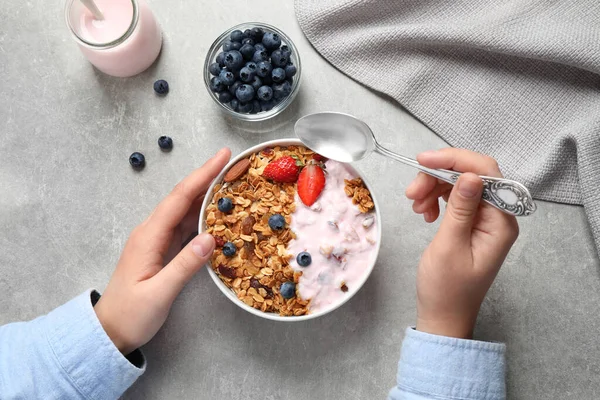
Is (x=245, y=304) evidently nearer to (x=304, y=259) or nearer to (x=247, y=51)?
(x=304, y=259)

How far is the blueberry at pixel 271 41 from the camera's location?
1200mm

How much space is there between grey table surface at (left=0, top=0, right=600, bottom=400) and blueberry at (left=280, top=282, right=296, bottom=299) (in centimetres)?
19

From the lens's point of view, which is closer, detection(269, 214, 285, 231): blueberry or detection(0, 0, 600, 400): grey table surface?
detection(269, 214, 285, 231): blueberry

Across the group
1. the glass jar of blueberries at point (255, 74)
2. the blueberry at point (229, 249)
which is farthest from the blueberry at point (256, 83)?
the blueberry at point (229, 249)

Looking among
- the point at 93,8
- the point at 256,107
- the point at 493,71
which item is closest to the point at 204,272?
the point at 256,107

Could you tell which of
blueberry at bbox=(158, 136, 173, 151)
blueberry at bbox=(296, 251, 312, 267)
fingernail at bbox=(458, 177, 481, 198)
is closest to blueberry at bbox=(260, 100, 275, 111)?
blueberry at bbox=(158, 136, 173, 151)

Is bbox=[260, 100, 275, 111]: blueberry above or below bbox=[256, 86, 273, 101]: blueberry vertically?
below

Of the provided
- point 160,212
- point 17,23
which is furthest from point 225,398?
point 17,23

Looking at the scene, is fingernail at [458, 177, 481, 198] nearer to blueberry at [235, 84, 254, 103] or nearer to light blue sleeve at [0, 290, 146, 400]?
blueberry at [235, 84, 254, 103]

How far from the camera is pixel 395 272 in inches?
49.2

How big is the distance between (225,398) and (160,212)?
0.43 meters

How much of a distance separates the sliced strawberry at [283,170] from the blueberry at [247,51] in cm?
25

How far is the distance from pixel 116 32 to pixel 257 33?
306mm

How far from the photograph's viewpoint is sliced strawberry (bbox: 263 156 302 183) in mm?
1104
